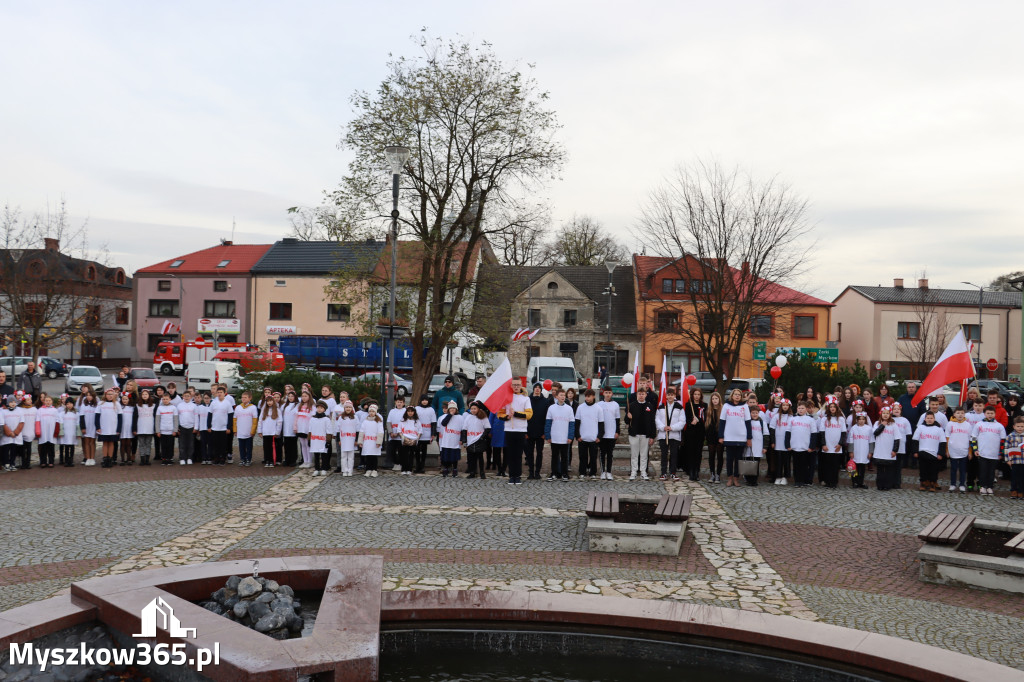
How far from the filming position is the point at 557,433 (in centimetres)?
1426

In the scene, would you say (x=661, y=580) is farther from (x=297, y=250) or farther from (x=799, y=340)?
(x=297, y=250)

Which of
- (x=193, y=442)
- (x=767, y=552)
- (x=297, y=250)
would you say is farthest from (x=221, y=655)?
(x=297, y=250)

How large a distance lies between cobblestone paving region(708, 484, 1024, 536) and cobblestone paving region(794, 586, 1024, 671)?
10.2 ft

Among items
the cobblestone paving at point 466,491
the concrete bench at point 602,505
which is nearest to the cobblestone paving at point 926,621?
the concrete bench at point 602,505

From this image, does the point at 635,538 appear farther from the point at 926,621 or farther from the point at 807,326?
the point at 807,326

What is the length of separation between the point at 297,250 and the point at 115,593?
5232cm

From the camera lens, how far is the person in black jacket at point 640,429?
555 inches

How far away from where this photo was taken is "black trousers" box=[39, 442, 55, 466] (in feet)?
50.9

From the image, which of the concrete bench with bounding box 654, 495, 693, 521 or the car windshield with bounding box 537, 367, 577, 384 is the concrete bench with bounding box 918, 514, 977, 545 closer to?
the concrete bench with bounding box 654, 495, 693, 521

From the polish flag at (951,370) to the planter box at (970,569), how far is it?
7111 millimetres

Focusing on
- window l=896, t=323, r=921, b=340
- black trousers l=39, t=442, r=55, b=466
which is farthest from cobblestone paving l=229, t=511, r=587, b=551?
window l=896, t=323, r=921, b=340

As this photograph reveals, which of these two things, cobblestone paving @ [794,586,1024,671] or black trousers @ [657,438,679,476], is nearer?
cobblestone paving @ [794,586,1024,671]

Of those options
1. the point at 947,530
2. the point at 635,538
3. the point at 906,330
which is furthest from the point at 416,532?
the point at 906,330

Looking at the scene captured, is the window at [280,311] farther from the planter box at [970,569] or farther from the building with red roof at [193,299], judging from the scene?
the planter box at [970,569]
